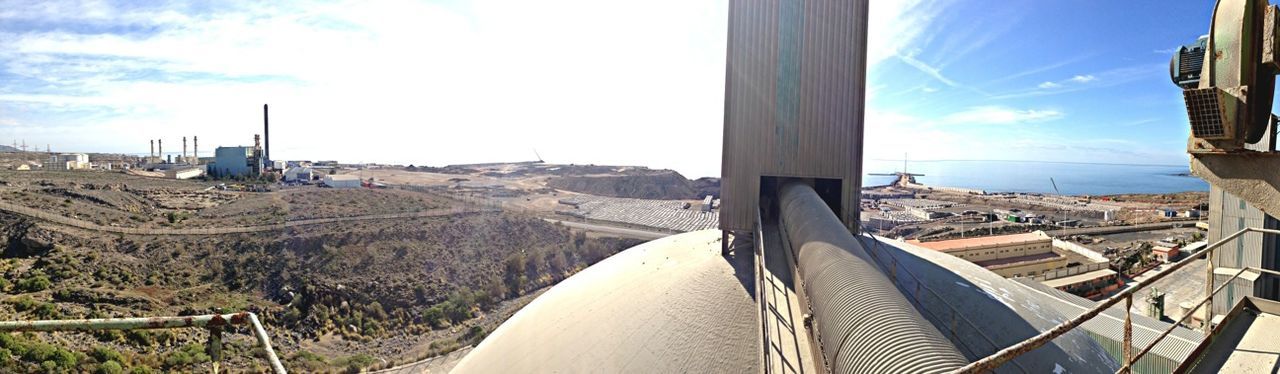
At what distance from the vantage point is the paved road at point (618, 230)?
37719mm

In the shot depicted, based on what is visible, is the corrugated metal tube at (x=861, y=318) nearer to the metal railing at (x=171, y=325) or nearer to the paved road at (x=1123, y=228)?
the metal railing at (x=171, y=325)

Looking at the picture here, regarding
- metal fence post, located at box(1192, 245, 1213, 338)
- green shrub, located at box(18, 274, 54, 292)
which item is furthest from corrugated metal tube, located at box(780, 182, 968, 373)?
green shrub, located at box(18, 274, 54, 292)

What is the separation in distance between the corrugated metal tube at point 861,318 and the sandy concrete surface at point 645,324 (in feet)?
5.06

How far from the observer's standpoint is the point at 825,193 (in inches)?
383

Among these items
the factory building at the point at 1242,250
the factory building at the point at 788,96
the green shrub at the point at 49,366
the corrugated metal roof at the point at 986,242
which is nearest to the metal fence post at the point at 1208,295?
the factory building at the point at 788,96

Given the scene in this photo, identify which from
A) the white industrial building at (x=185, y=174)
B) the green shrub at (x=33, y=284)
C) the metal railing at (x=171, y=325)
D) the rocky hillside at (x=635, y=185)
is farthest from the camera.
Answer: the rocky hillside at (x=635, y=185)

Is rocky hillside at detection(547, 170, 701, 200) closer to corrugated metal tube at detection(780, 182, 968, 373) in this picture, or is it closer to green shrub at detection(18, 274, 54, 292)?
green shrub at detection(18, 274, 54, 292)

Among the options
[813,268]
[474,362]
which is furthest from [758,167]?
[474,362]

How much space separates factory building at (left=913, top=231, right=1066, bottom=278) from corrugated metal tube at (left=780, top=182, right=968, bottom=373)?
21.6m

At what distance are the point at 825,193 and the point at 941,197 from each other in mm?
84128

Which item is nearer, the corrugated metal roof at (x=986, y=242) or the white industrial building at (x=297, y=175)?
the corrugated metal roof at (x=986, y=242)

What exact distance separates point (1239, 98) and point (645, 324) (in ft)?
19.0

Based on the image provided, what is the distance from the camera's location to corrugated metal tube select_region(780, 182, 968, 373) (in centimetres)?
262

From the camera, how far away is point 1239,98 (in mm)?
3223
